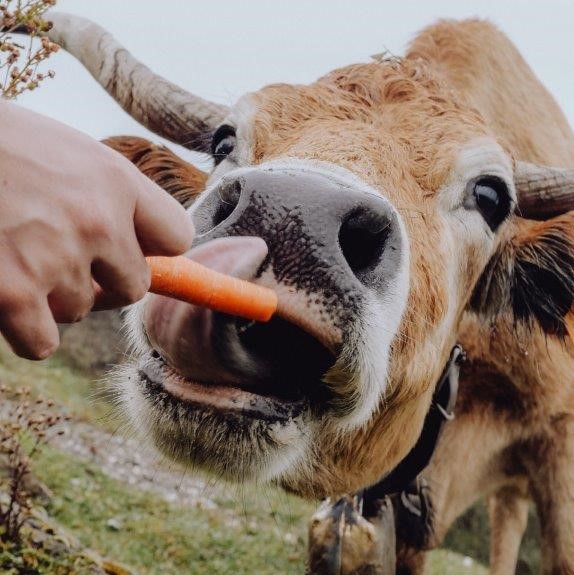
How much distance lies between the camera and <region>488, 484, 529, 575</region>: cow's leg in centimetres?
779

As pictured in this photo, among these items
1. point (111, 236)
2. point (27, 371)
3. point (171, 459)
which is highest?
point (111, 236)

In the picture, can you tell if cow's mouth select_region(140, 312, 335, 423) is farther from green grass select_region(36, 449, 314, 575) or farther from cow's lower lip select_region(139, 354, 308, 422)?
green grass select_region(36, 449, 314, 575)

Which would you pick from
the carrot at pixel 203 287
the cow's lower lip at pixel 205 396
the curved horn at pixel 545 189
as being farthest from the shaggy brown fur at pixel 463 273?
the carrot at pixel 203 287

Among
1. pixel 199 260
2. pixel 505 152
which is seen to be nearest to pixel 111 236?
pixel 199 260

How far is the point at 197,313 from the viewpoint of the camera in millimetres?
1837

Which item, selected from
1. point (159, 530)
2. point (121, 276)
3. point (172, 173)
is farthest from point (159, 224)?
point (159, 530)

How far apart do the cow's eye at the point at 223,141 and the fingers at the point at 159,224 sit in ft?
7.26

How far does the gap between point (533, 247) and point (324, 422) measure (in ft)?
6.30

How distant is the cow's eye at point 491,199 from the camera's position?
3354 millimetres

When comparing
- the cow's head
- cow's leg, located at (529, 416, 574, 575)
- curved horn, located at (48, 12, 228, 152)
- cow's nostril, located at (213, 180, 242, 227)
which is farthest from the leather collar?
cow's nostril, located at (213, 180, 242, 227)

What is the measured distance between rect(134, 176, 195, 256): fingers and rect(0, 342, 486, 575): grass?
4.37 m

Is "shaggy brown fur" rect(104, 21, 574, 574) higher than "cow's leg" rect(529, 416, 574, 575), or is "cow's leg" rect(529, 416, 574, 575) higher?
"shaggy brown fur" rect(104, 21, 574, 574)

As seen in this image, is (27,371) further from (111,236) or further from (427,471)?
(111,236)

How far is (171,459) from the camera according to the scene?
238 centimetres
